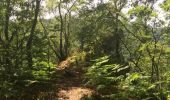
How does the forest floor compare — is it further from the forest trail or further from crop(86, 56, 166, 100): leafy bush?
crop(86, 56, 166, 100): leafy bush

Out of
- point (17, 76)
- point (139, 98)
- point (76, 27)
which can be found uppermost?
point (76, 27)

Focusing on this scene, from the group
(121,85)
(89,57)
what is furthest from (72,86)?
(89,57)

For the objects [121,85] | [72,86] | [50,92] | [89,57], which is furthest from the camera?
[89,57]

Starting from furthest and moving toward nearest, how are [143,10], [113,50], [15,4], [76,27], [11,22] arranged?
[76,27], [113,50], [11,22], [15,4], [143,10]

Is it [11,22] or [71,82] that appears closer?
[71,82]

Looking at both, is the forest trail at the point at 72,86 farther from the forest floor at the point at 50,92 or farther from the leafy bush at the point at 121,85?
the leafy bush at the point at 121,85

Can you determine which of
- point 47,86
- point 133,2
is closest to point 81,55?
point 133,2

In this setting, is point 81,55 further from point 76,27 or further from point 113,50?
point 76,27

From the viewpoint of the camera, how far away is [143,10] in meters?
17.7

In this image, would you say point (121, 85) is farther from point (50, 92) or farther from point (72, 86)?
point (72, 86)

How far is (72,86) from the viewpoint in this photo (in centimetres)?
1850

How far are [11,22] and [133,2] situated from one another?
963 cm

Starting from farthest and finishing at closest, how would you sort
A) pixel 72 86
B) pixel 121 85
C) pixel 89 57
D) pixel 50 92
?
1. pixel 89 57
2. pixel 72 86
3. pixel 50 92
4. pixel 121 85

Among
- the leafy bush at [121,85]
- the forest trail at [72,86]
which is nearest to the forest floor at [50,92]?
the forest trail at [72,86]
